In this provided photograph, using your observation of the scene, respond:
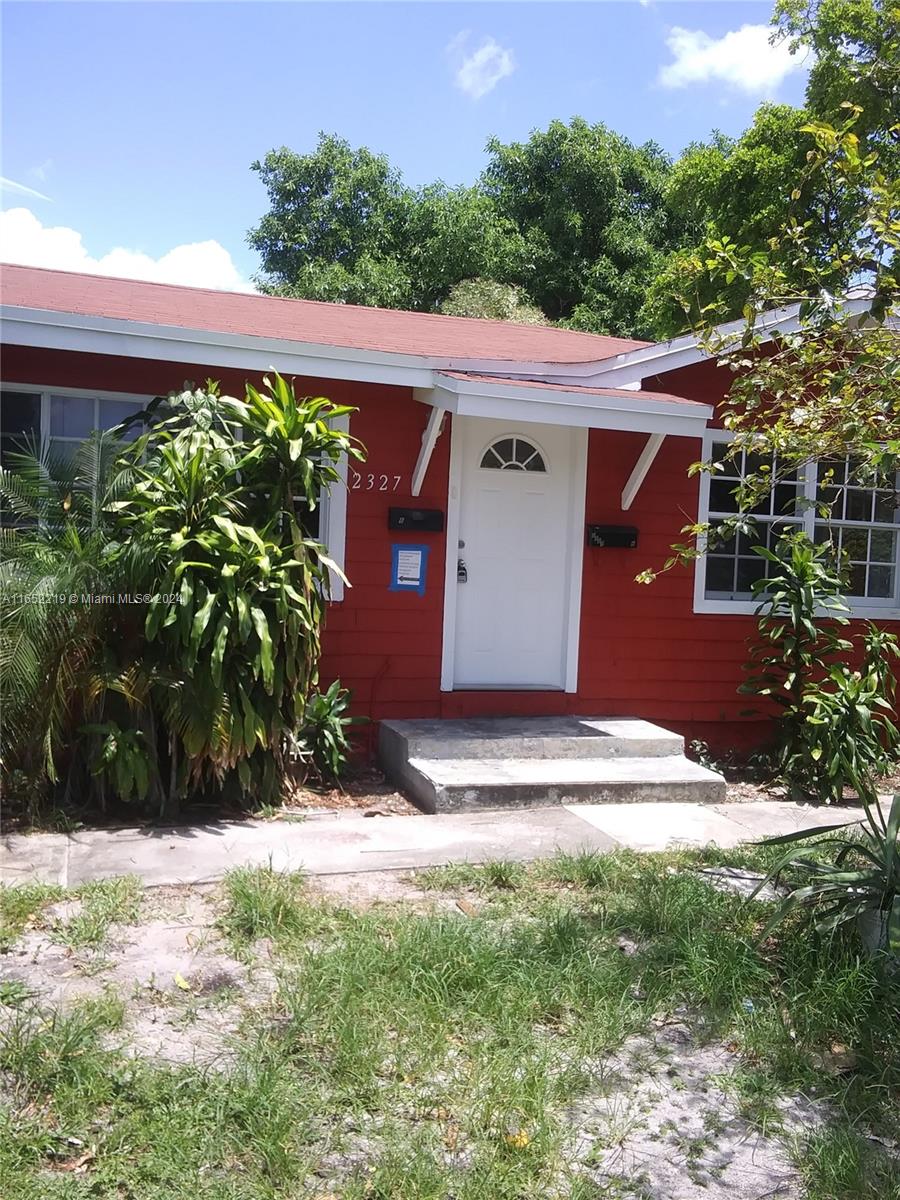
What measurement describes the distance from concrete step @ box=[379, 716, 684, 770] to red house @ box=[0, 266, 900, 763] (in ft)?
1.06

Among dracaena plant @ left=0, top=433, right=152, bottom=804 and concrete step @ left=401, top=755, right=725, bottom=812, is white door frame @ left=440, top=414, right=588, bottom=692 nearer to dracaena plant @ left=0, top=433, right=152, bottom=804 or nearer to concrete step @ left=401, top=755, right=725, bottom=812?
concrete step @ left=401, top=755, right=725, bottom=812

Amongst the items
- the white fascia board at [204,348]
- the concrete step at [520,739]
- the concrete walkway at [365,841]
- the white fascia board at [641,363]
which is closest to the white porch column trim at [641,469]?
the white fascia board at [641,363]

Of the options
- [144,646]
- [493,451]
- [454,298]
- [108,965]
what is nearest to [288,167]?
[454,298]

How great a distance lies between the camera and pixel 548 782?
6508 mm

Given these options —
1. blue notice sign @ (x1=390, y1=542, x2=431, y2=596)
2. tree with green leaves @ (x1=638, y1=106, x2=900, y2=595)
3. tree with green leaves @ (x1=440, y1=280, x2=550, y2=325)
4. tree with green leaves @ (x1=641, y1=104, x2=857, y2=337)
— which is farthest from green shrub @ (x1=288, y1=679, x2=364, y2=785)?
tree with green leaves @ (x1=440, y1=280, x2=550, y2=325)

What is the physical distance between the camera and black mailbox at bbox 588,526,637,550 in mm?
8078

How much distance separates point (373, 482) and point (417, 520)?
0.42 meters

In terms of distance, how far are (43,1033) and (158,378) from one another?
4.79m

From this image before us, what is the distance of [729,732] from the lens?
8711mm

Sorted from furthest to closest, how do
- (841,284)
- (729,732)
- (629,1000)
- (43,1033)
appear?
(729,732)
(841,284)
(629,1000)
(43,1033)

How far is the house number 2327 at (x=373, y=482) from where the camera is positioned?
24.4 ft

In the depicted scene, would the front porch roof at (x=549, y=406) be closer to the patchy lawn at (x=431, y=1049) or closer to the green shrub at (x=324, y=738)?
the green shrub at (x=324, y=738)

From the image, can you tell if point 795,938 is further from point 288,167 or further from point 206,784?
point 288,167

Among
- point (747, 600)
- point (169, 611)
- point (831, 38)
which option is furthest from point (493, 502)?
point (831, 38)
